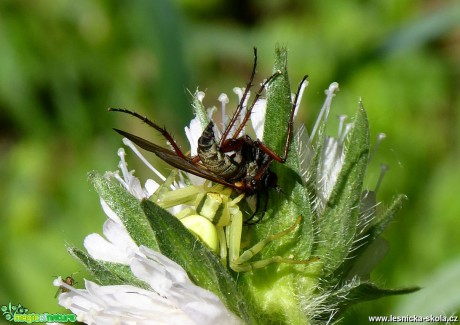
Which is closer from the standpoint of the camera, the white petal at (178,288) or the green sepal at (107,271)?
the white petal at (178,288)

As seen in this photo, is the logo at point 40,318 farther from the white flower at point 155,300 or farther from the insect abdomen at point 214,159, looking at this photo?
the insect abdomen at point 214,159

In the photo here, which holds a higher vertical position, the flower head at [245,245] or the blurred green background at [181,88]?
the blurred green background at [181,88]

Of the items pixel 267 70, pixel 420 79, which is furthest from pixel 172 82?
pixel 420 79

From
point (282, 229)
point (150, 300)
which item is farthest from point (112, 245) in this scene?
point (282, 229)

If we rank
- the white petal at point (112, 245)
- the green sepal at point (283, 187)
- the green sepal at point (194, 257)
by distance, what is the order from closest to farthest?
the green sepal at point (194, 257)
the green sepal at point (283, 187)
the white petal at point (112, 245)

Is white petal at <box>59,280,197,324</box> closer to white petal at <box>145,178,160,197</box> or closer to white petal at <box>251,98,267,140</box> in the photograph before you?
white petal at <box>145,178,160,197</box>

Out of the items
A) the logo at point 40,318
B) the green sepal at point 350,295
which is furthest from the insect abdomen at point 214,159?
the logo at point 40,318

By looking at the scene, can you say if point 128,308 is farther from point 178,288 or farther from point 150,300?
point 178,288

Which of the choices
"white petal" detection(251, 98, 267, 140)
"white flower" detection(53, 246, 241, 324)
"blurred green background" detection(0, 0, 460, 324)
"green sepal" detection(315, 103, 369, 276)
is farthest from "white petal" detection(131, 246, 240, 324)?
"blurred green background" detection(0, 0, 460, 324)
